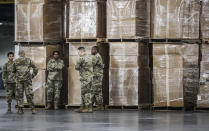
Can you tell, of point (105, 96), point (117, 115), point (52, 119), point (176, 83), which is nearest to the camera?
point (52, 119)

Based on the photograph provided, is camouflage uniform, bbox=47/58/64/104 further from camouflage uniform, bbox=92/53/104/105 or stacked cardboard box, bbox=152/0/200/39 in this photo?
stacked cardboard box, bbox=152/0/200/39

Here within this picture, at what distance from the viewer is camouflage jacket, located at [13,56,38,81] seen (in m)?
14.2

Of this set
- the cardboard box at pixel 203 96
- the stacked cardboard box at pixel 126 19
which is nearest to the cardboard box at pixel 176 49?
Result: the stacked cardboard box at pixel 126 19

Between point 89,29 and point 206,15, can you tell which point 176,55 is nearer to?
point 206,15

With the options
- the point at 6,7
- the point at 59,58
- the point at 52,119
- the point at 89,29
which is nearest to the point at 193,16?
the point at 89,29

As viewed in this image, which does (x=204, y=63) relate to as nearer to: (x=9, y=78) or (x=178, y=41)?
(x=178, y=41)

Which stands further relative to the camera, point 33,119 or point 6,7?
point 6,7

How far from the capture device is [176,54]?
1479 centimetres

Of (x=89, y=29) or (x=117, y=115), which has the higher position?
(x=89, y=29)

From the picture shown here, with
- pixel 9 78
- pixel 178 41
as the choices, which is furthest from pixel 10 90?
pixel 178 41

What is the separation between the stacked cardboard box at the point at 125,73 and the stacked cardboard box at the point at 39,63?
6.08 feet

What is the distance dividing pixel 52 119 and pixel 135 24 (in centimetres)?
381

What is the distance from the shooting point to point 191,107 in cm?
1497

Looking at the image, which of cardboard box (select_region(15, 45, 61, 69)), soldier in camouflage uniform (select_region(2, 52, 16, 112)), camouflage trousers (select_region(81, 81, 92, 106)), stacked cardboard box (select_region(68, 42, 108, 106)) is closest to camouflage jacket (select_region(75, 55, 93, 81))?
camouflage trousers (select_region(81, 81, 92, 106))
